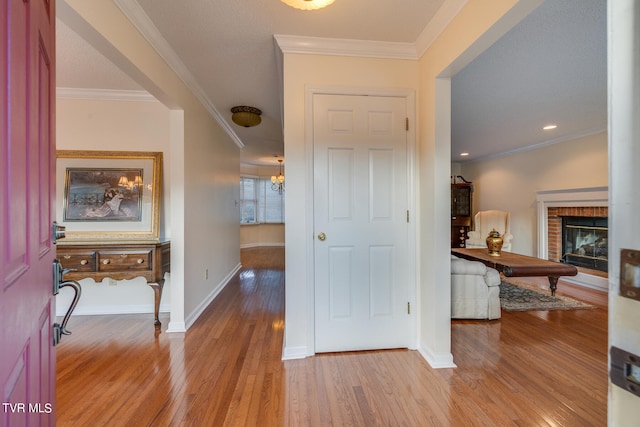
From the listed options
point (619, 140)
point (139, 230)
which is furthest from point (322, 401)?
point (139, 230)

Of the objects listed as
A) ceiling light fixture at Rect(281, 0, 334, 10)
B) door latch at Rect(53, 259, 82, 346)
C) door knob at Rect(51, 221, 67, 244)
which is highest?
ceiling light fixture at Rect(281, 0, 334, 10)

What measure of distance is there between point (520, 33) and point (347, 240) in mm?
1902

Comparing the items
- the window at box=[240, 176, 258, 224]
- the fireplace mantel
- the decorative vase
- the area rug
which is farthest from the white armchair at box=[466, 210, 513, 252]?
the window at box=[240, 176, 258, 224]

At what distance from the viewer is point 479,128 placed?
4062mm

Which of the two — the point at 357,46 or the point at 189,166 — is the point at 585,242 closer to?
the point at 357,46

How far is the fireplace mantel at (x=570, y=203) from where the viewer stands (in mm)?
3924

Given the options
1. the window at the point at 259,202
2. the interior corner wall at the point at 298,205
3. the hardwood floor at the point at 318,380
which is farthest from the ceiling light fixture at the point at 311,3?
the window at the point at 259,202

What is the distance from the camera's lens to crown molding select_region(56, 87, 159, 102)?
2713 millimetres

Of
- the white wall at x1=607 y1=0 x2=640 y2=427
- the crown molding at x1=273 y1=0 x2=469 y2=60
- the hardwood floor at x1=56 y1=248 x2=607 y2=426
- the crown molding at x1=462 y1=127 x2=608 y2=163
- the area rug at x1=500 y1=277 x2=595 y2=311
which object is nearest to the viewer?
the white wall at x1=607 y1=0 x2=640 y2=427

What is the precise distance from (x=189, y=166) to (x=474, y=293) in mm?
3172

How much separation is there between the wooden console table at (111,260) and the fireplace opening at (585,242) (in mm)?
6043

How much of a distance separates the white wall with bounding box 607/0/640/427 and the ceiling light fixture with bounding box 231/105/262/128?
3298mm

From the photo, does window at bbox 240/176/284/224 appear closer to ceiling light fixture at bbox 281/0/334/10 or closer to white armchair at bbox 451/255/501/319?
white armchair at bbox 451/255/501/319

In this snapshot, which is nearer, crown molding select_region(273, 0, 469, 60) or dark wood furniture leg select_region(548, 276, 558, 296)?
crown molding select_region(273, 0, 469, 60)
